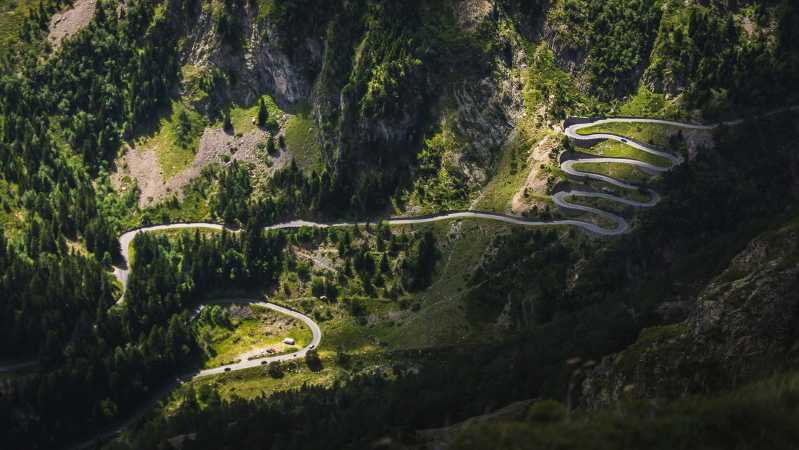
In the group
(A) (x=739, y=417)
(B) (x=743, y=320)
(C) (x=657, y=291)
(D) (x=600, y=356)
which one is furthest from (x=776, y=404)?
(C) (x=657, y=291)

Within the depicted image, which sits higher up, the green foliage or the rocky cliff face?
the green foliage

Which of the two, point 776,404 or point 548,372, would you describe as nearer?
point 776,404

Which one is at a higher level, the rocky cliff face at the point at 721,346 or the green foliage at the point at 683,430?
the green foliage at the point at 683,430

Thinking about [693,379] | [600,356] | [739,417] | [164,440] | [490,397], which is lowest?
[164,440]

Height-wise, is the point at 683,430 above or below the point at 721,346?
above

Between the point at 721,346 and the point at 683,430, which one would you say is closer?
the point at 683,430

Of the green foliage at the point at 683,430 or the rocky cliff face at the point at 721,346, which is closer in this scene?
the green foliage at the point at 683,430

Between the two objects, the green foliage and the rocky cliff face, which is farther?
the rocky cliff face

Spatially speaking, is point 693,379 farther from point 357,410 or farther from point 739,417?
point 357,410
